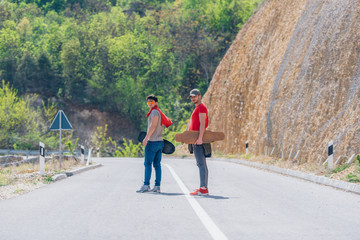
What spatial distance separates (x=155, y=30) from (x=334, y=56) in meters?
54.8

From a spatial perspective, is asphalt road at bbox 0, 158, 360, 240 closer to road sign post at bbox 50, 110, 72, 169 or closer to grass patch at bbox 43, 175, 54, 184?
grass patch at bbox 43, 175, 54, 184

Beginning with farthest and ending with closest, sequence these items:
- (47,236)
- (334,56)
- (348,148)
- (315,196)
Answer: (334,56)
(348,148)
(315,196)
(47,236)

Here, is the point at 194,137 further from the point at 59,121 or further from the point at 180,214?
the point at 59,121

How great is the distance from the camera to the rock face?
22.3 meters

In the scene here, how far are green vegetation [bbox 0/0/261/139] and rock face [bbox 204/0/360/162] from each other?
597 inches

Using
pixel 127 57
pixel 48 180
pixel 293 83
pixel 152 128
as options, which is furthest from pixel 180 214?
pixel 127 57

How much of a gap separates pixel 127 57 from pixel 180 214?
217 feet

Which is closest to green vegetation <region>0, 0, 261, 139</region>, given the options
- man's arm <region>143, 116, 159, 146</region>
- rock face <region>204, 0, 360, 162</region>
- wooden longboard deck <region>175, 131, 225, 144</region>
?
rock face <region>204, 0, 360, 162</region>

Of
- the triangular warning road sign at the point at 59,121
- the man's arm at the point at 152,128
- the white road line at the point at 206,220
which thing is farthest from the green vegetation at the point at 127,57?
the white road line at the point at 206,220

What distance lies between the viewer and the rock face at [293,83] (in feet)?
73.2

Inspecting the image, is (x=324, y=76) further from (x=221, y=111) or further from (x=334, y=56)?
(x=221, y=111)

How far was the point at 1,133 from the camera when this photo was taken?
5166 cm

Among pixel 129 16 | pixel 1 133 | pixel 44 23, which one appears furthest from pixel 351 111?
pixel 44 23

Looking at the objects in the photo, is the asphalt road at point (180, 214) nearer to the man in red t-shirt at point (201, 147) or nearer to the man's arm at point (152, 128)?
the man in red t-shirt at point (201, 147)
